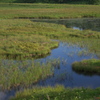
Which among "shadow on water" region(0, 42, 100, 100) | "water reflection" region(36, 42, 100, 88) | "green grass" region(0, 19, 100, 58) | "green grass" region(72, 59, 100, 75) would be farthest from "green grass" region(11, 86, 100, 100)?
"green grass" region(0, 19, 100, 58)

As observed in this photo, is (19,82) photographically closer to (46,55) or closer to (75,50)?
(46,55)

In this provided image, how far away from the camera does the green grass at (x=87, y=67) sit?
18.5 meters

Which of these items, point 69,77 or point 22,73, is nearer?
point 22,73

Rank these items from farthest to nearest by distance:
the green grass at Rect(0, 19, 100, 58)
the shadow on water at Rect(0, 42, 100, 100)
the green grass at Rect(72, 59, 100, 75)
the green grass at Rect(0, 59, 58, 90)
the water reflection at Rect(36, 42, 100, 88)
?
the green grass at Rect(0, 19, 100, 58)
the green grass at Rect(72, 59, 100, 75)
the water reflection at Rect(36, 42, 100, 88)
the shadow on water at Rect(0, 42, 100, 100)
the green grass at Rect(0, 59, 58, 90)

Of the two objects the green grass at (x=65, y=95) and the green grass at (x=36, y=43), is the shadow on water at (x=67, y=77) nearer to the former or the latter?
the green grass at (x=65, y=95)

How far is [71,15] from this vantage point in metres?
67.4

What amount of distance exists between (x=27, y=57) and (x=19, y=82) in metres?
7.53

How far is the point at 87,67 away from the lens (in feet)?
62.5

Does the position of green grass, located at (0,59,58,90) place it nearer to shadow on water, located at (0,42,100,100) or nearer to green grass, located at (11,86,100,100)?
shadow on water, located at (0,42,100,100)

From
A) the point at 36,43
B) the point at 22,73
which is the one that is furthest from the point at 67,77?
the point at 36,43

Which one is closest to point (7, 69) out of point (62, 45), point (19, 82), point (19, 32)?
point (19, 82)

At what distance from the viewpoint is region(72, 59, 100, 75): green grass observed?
1852 centimetres

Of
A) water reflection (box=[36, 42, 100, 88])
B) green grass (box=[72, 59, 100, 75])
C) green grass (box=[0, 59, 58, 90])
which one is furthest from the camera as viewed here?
green grass (box=[72, 59, 100, 75])

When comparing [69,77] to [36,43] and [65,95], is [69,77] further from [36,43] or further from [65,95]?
[36,43]
